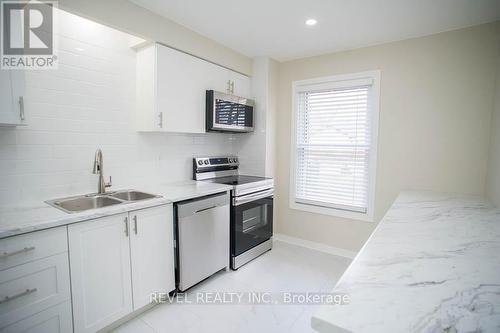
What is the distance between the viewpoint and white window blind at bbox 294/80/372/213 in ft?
9.52

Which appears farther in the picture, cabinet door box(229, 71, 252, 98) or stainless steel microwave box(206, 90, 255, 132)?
cabinet door box(229, 71, 252, 98)

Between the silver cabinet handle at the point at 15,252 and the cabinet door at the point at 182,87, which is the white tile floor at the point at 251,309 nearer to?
the silver cabinet handle at the point at 15,252

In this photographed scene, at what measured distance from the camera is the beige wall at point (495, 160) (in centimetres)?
195

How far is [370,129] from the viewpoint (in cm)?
284

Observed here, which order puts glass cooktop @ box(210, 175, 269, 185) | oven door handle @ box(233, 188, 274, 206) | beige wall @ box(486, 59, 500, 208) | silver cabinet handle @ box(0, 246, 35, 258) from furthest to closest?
1. glass cooktop @ box(210, 175, 269, 185)
2. oven door handle @ box(233, 188, 274, 206)
3. beige wall @ box(486, 59, 500, 208)
4. silver cabinet handle @ box(0, 246, 35, 258)

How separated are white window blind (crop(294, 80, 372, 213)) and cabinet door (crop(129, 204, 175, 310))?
1.91 m

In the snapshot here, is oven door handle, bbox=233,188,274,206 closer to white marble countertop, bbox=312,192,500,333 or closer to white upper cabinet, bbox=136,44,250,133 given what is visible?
white upper cabinet, bbox=136,44,250,133

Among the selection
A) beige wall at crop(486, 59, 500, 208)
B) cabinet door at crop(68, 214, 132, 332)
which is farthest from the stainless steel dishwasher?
beige wall at crop(486, 59, 500, 208)

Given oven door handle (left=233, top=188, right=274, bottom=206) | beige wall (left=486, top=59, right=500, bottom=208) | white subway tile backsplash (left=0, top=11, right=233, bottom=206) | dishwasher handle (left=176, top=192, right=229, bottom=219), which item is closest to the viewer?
white subway tile backsplash (left=0, top=11, right=233, bottom=206)

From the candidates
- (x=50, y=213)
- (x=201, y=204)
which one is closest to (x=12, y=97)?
(x=50, y=213)

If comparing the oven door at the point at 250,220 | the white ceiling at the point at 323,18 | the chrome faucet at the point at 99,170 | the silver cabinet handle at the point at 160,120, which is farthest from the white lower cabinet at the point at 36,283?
the white ceiling at the point at 323,18

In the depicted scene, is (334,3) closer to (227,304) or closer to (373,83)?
(373,83)

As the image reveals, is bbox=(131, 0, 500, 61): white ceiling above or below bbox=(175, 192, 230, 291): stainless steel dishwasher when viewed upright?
above

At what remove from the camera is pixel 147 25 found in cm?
211
